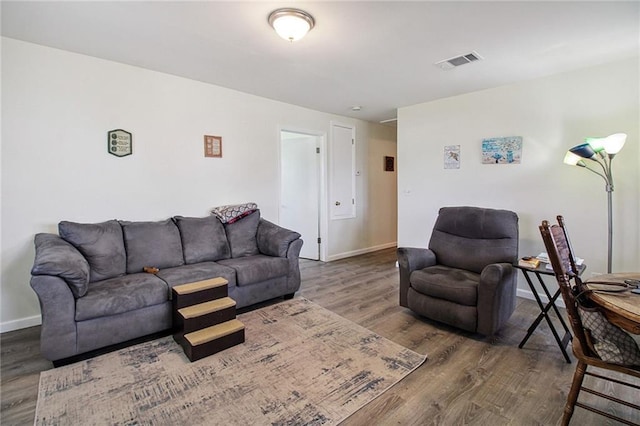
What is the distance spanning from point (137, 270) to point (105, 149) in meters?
1.27

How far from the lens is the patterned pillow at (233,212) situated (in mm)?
3633

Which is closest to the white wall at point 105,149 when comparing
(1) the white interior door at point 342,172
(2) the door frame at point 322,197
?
(2) the door frame at point 322,197

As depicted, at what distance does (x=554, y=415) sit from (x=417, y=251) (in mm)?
1573

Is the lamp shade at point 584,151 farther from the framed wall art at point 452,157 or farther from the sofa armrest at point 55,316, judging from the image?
the sofa armrest at point 55,316

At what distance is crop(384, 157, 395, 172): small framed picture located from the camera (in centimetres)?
618

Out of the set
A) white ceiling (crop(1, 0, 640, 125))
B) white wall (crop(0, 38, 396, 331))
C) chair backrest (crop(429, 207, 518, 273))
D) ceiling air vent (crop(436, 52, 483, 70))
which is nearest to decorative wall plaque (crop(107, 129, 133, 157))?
white wall (crop(0, 38, 396, 331))

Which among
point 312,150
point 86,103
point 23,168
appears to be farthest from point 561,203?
point 23,168

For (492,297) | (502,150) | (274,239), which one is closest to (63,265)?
(274,239)

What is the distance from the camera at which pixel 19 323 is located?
268 centimetres

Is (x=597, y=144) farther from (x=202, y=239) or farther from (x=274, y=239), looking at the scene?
(x=202, y=239)

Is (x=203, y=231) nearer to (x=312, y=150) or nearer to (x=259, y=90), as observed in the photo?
(x=259, y=90)

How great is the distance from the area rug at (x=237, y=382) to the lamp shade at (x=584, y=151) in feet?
7.25

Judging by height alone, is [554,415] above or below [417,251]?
below

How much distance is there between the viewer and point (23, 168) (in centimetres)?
263
